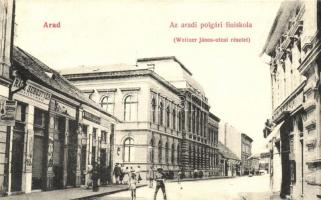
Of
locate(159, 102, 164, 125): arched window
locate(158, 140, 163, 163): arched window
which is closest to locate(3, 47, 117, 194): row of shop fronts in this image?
locate(159, 102, 164, 125): arched window

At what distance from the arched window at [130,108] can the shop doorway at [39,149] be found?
15104 mm

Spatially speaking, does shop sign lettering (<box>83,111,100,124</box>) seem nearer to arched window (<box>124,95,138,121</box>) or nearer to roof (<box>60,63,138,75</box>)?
arched window (<box>124,95,138,121</box>)

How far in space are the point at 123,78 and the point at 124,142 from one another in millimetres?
4109

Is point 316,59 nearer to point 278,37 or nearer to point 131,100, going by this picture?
point 278,37

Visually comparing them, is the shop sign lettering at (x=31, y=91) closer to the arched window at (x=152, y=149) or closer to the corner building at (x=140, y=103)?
the corner building at (x=140, y=103)

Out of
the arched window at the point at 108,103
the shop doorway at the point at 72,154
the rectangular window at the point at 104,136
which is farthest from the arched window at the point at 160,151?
the shop doorway at the point at 72,154

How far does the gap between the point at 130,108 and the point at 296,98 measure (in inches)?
746

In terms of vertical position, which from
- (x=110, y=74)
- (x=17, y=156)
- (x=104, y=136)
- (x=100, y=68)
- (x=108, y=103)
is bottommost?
(x=17, y=156)

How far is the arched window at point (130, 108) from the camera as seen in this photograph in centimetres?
3166

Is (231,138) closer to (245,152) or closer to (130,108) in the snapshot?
(245,152)

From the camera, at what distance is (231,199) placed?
55.1 ft

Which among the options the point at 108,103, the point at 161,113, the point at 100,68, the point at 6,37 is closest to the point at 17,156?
the point at 6,37

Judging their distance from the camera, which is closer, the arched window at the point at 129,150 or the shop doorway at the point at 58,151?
the shop doorway at the point at 58,151

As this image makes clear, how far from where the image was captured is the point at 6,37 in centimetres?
1355
